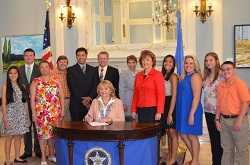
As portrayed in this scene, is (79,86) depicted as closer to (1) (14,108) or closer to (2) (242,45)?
(1) (14,108)

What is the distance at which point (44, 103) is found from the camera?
4.98 meters

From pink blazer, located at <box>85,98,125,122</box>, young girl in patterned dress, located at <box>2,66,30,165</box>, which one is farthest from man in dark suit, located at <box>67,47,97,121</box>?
pink blazer, located at <box>85,98,125,122</box>

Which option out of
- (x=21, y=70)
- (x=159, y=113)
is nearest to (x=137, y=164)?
(x=159, y=113)

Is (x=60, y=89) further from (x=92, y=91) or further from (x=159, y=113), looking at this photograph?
(x=159, y=113)

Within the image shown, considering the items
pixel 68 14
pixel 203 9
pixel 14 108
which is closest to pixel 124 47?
pixel 68 14

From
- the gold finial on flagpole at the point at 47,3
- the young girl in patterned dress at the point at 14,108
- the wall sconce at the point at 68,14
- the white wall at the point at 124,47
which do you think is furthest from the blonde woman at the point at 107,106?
the gold finial on flagpole at the point at 47,3

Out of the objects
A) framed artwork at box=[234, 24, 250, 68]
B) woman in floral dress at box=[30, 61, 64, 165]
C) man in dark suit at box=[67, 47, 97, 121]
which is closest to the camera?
woman in floral dress at box=[30, 61, 64, 165]

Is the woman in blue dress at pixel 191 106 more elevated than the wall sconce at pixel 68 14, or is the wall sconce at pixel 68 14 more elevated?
the wall sconce at pixel 68 14

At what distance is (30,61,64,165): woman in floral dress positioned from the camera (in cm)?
496

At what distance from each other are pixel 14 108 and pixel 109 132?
1750 mm

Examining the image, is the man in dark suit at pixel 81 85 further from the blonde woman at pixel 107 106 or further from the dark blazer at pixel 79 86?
the blonde woman at pixel 107 106

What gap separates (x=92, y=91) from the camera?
5355 millimetres

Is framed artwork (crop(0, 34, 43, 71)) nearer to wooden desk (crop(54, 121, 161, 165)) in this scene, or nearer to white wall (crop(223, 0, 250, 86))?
white wall (crop(223, 0, 250, 86))

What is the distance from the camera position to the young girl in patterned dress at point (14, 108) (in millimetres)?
4984
